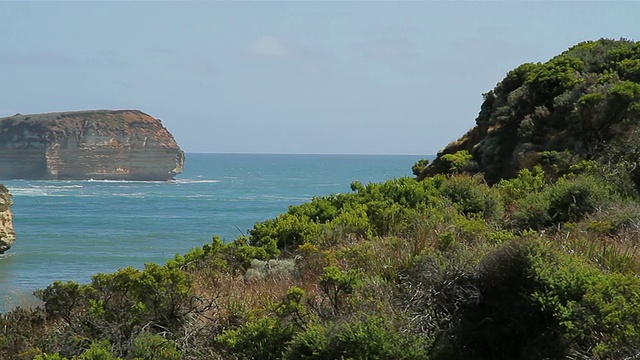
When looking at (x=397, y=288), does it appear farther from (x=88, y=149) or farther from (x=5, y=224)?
(x=88, y=149)

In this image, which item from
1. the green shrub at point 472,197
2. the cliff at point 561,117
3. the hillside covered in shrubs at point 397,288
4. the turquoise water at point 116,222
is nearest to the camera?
the hillside covered in shrubs at point 397,288

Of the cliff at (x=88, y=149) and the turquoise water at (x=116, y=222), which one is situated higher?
the cliff at (x=88, y=149)

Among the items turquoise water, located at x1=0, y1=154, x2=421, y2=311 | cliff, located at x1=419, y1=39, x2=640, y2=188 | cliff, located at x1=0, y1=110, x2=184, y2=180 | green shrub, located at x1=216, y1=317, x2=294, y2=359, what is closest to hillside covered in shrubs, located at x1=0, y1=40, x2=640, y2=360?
green shrub, located at x1=216, y1=317, x2=294, y2=359

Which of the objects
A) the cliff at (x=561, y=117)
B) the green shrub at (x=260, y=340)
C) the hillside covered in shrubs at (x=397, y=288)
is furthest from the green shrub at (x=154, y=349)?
the cliff at (x=561, y=117)

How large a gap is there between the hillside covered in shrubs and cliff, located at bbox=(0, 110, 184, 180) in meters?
126

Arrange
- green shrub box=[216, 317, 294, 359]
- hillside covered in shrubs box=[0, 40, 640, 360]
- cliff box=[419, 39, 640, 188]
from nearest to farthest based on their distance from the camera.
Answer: hillside covered in shrubs box=[0, 40, 640, 360]
green shrub box=[216, 317, 294, 359]
cliff box=[419, 39, 640, 188]

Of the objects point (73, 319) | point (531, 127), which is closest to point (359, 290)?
point (73, 319)

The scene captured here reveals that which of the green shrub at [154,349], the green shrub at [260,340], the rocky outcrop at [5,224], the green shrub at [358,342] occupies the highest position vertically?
the green shrub at [358,342]

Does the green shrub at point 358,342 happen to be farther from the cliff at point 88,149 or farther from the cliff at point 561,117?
the cliff at point 88,149

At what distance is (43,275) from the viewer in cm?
3962

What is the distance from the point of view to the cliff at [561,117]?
17.7m

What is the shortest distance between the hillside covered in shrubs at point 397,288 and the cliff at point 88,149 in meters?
126

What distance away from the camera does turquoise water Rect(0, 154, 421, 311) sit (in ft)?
142

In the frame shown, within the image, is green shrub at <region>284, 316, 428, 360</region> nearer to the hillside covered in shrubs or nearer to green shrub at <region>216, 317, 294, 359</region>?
the hillside covered in shrubs
